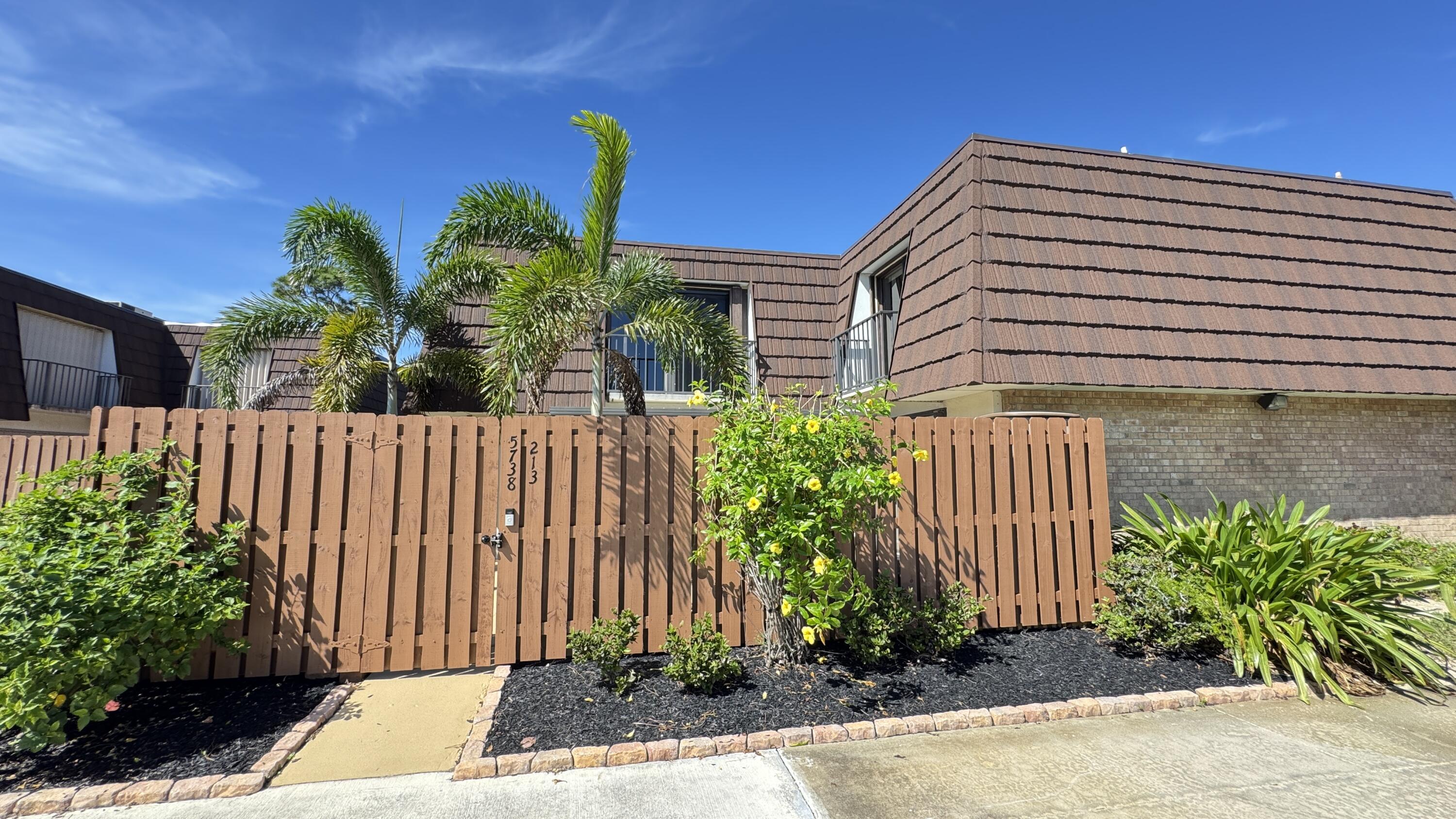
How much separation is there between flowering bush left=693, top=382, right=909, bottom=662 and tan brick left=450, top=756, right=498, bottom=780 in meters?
1.83

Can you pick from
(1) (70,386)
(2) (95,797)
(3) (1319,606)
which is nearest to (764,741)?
(2) (95,797)

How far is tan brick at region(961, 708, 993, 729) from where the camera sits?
3.69 m

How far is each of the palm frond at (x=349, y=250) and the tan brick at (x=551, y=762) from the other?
682 centimetres

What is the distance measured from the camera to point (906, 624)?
4.63 metres

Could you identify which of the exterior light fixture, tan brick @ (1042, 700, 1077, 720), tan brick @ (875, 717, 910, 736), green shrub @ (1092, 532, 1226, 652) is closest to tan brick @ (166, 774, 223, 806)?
tan brick @ (875, 717, 910, 736)

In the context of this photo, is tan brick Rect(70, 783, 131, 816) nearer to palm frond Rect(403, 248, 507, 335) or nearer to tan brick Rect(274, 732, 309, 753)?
tan brick Rect(274, 732, 309, 753)

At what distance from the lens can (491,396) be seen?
5.93 m

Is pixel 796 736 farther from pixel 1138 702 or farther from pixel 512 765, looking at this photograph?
pixel 1138 702

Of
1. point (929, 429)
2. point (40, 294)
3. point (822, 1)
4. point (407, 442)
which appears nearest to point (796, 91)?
point (822, 1)

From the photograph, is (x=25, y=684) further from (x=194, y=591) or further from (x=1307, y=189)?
(x=1307, y=189)

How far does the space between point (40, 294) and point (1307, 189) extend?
2262cm

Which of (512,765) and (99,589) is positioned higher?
(99,589)

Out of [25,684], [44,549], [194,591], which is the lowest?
[25,684]

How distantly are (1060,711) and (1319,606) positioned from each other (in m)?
2.36
